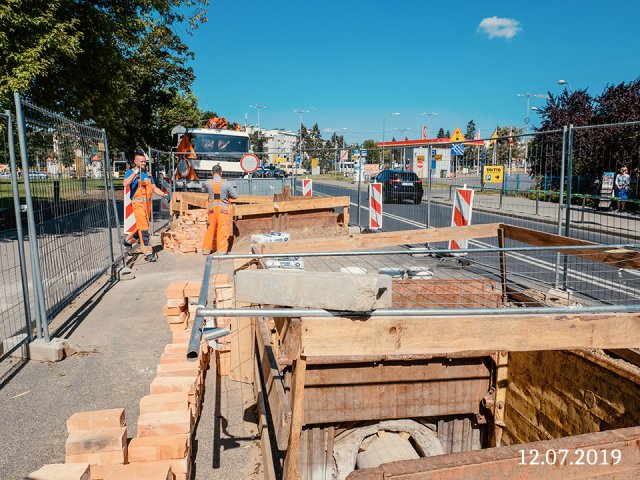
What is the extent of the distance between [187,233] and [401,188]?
319 inches

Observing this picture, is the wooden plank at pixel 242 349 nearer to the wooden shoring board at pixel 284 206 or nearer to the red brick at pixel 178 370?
the red brick at pixel 178 370

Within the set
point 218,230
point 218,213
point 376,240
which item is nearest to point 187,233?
point 218,230

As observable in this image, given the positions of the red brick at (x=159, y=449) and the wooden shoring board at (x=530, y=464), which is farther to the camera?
the red brick at (x=159, y=449)

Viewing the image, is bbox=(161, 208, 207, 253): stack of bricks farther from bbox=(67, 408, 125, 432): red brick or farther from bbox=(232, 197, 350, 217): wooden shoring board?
bbox=(67, 408, 125, 432): red brick

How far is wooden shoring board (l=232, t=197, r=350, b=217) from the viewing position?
10.8m

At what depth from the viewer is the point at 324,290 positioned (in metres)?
2.00

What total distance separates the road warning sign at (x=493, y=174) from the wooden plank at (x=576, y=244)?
661 cm

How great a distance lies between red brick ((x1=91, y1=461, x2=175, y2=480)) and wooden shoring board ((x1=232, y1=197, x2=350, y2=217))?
8020mm

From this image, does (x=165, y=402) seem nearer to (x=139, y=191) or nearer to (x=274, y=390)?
(x=274, y=390)

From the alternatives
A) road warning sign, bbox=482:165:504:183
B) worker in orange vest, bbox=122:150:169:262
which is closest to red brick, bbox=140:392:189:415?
worker in orange vest, bbox=122:150:169:262

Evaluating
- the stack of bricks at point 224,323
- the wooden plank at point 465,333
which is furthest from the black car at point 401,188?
the wooden plank at point 465,333

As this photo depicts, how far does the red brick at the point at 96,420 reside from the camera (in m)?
3.23

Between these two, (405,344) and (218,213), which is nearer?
(405,344)

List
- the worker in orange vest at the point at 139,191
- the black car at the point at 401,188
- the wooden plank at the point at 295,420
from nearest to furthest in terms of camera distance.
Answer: the wooden plank at the point at 295,420 → the worker in orange vest at the point at 139,191 → the black car at the point at 401,188
